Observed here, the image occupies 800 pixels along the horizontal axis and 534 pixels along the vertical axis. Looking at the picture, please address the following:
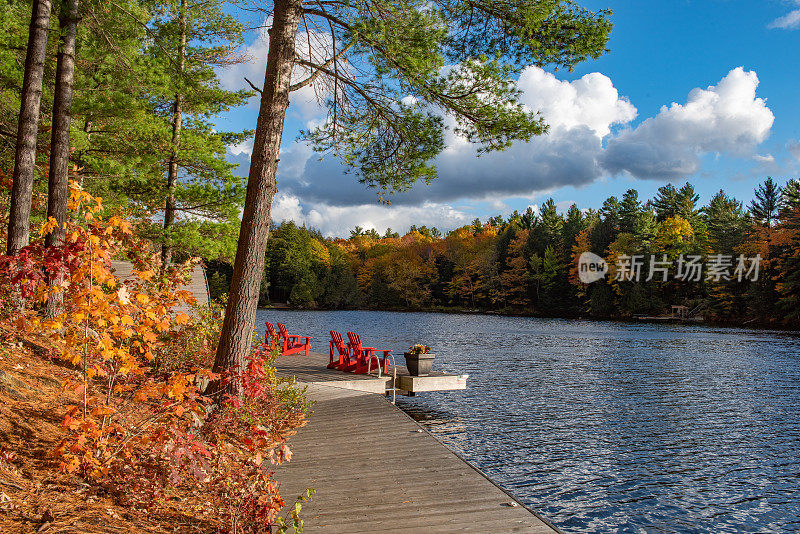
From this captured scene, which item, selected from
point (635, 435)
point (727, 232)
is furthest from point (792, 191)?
point (635, 435)

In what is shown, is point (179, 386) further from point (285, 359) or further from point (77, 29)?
point (285, 359)

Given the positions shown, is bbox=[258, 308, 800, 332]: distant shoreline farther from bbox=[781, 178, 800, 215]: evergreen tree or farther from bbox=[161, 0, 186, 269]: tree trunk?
bbox=[161, 0, 186, 269]: tree trunk

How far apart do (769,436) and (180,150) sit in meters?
15.4

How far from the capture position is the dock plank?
4.45 m

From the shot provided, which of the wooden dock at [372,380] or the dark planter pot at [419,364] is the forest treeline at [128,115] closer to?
the wooden dock at [372,380]

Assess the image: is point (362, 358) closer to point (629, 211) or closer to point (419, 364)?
point (419, 364)

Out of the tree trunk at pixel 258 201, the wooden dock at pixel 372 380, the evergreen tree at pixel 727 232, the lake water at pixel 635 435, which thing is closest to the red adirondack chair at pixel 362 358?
the wooden dock at pixel 372 380

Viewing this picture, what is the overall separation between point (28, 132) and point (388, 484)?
25.5 ft

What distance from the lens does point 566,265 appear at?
202 ft

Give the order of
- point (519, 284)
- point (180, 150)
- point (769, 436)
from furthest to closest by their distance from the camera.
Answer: point (519, 284) → point (180, 150) → point (769, 436)

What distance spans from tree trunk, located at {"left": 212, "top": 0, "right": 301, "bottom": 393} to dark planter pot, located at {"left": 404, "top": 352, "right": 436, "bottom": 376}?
5883 mm

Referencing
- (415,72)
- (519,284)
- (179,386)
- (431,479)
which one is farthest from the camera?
(519,284)

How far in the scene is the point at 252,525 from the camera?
376cm

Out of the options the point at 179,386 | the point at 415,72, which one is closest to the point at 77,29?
the point at 415,72
